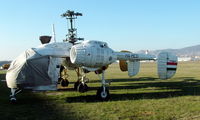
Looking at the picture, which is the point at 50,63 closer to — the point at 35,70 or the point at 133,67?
the point at 35,70

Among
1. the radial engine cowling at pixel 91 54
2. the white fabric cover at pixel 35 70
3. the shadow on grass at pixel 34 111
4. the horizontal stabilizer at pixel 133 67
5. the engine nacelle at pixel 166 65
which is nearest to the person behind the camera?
the shadow on grass at pixel 34 111

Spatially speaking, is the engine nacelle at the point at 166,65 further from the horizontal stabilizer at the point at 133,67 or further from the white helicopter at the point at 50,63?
the white helicopter at the point at 50,63

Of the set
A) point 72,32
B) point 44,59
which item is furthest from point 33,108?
point 72,32

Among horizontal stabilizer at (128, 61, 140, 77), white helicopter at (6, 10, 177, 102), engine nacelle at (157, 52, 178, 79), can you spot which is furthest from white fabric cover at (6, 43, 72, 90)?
engine nacelle at (157, 52, 178, 79)

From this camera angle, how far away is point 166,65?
16484 mm

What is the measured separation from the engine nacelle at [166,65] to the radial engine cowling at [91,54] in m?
3.73

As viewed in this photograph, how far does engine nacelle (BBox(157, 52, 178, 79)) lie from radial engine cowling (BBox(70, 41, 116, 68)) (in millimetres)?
3732

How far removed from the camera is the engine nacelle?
16.5m

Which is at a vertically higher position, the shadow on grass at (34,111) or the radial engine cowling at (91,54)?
the radial engine cowling at (91,54)

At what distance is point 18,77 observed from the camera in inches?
506

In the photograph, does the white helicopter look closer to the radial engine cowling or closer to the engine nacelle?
the radial engine cowling

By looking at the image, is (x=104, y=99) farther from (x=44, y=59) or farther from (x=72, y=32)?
(x=72, y=32)

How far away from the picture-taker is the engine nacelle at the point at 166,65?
1645cm

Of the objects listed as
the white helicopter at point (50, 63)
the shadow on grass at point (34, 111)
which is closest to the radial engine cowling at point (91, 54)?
the white helicopter at point (50, 63)
